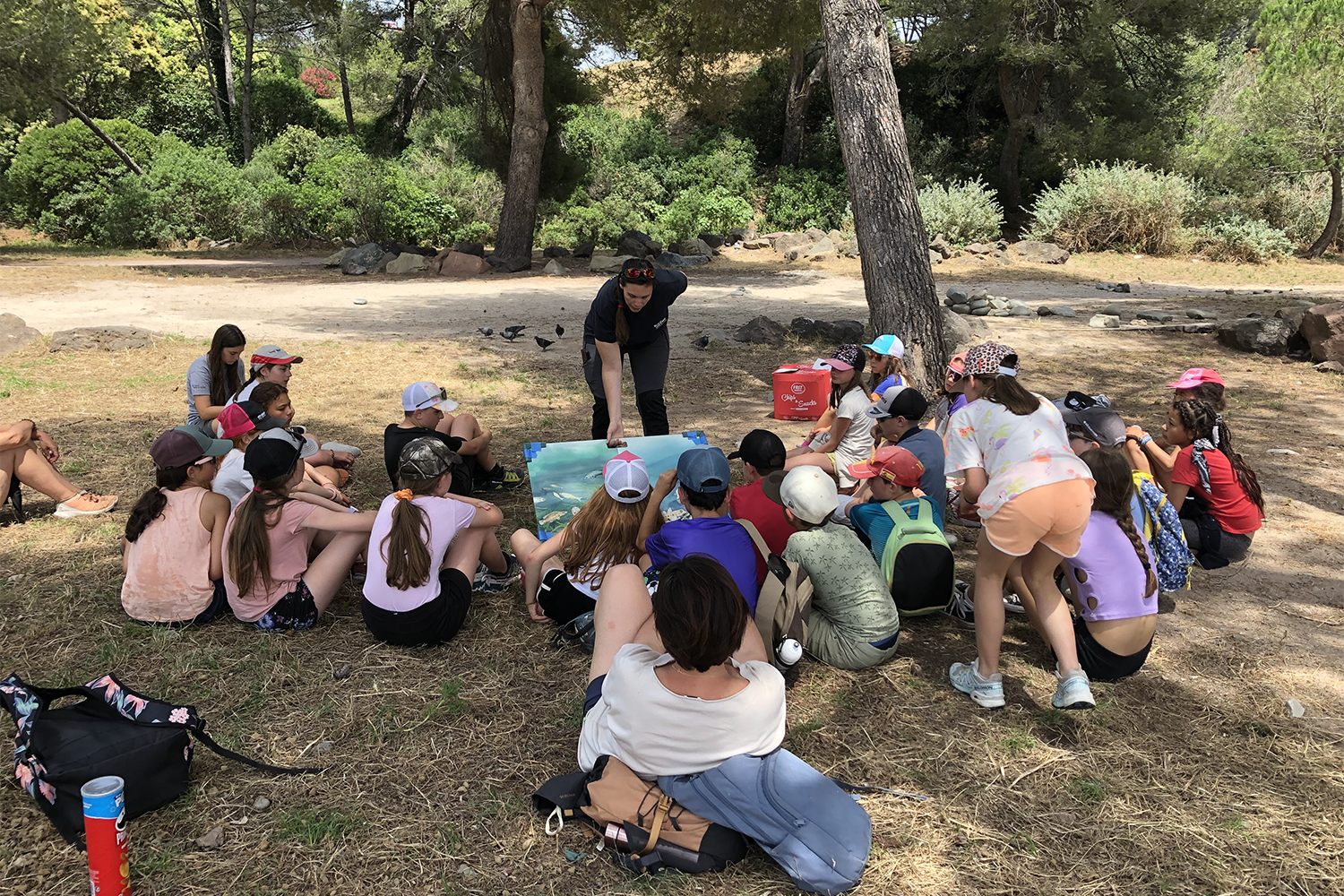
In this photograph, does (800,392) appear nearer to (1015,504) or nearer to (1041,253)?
(1015,504)

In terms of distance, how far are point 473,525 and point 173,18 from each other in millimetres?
33123

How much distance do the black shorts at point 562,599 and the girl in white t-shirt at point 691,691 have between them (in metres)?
1.12

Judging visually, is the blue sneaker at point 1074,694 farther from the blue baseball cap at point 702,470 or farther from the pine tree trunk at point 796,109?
the pine tree trunk at point 796,109

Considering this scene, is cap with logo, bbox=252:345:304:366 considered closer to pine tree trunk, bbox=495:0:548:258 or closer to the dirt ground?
the dirt ground

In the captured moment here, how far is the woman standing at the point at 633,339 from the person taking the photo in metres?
4.97

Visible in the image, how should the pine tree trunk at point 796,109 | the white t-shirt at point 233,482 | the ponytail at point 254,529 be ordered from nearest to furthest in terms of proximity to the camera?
the ponytail at point 254,529
the white t-shirt at point 233,482
the pine tree trunk at point 796,109

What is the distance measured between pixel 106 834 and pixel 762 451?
8.56 feet

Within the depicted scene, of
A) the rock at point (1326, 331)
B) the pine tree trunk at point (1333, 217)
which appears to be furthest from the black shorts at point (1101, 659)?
the pine tree trunk at point (1333, 217)

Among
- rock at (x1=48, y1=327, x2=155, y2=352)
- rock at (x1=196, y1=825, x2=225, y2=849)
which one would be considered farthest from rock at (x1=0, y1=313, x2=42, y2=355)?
rock at (x1=196, y1=825, x2=225, y2=849)

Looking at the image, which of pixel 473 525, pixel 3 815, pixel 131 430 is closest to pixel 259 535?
pixel 473 525

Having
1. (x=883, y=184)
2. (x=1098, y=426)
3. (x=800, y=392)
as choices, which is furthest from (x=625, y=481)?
(x=883, y=184)

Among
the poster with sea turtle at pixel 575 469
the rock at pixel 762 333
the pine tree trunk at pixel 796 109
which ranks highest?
the pine tree trunk at pixel 796 109

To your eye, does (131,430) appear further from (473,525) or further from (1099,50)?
(1099,50)

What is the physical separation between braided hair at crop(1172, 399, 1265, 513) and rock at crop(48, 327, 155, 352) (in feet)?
30.6
